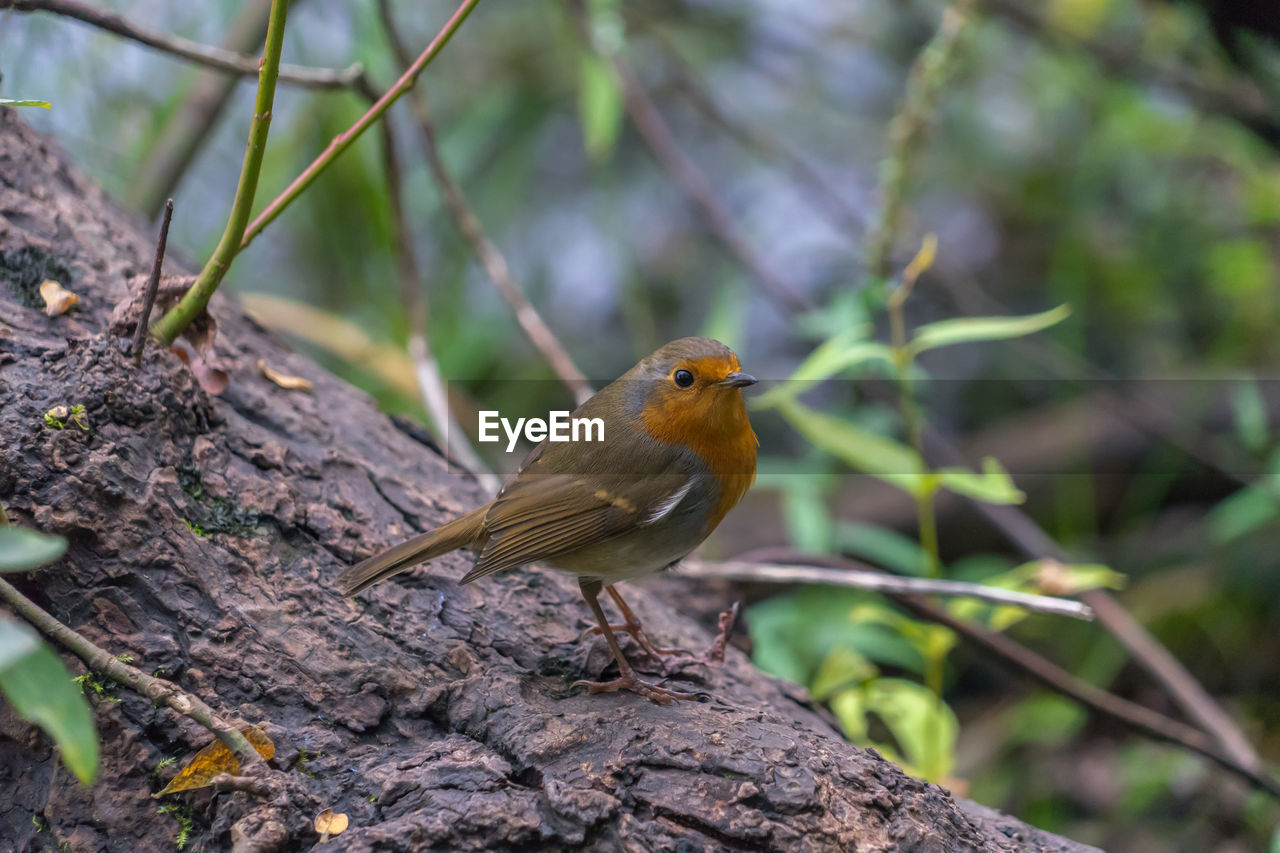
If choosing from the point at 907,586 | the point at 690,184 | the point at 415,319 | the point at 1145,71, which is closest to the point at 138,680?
the point at 907,586

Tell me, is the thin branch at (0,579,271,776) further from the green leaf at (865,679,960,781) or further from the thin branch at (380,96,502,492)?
the green leaf at (865,679,960,781)

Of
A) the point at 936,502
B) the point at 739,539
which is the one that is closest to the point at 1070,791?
the point at 936,502

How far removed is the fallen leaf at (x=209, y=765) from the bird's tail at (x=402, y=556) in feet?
1.32

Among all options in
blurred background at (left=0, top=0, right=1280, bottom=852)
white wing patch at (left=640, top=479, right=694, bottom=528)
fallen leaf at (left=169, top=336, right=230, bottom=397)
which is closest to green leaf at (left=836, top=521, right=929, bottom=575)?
blurred background at (left=0, top=0, right=1280, bottom=852)

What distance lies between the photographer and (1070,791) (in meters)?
4.52

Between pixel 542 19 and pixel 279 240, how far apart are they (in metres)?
2.13

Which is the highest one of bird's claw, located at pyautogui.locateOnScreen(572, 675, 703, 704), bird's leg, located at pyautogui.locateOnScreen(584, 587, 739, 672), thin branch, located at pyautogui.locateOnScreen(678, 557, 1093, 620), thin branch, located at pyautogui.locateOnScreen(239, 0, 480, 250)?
thin branch, located at pyautogui.locateOnScreen(239, 0, 480, 250)

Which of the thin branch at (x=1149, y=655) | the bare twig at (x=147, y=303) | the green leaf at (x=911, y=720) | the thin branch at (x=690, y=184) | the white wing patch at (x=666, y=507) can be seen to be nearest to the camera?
the bare twig at (x=147, y=303)

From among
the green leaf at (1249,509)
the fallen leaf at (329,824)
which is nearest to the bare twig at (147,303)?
the fallen leaf at (329,824)

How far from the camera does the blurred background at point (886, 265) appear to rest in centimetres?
363

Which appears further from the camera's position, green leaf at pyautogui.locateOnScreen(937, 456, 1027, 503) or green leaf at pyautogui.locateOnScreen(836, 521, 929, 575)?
green leaf at pyautogui.locateOnScreen(836, 521, 929, 575)

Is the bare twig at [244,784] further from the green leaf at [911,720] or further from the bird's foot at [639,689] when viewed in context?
the green leaf at [911,720]

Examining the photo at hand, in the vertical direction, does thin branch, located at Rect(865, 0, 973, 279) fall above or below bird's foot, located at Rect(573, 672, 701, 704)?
above

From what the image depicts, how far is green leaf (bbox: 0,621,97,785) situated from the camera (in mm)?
950
